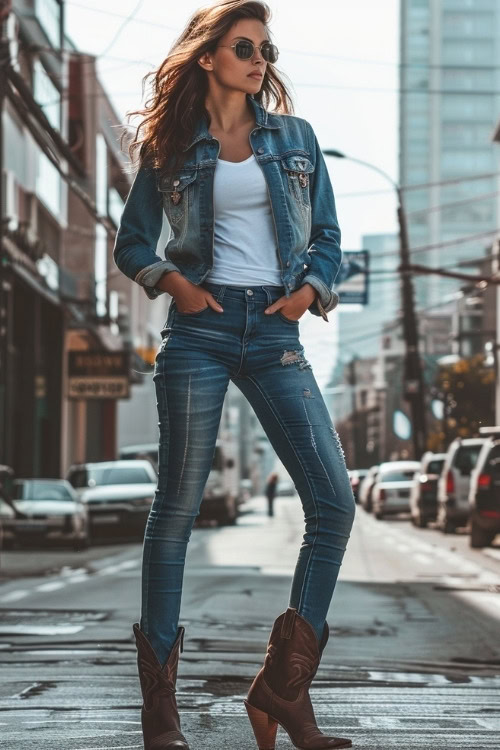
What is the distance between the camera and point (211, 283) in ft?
13.5

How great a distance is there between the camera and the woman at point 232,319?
13.1ft

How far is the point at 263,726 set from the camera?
3.95 meters

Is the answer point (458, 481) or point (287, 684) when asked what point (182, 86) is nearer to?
point (287, 684)

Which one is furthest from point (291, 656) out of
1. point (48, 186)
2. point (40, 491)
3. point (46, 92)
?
point (48, 186)

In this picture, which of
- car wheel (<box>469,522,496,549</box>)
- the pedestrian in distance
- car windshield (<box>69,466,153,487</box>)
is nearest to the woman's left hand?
car wheel (<box>469,522,496,549</box>)

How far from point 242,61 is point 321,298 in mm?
650

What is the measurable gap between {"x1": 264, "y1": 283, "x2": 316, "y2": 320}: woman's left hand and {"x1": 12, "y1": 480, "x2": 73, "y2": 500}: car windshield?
22310 millimetres

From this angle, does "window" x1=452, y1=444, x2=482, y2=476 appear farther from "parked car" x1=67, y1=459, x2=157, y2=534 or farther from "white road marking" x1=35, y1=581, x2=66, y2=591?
"white road marking" x1=35, y1=581, x2=66, y2=591

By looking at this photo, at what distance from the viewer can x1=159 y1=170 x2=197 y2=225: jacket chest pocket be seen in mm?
4152

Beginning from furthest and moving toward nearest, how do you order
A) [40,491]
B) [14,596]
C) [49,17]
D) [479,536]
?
[49,17]
[40,491]
[479,536]
[14,596]

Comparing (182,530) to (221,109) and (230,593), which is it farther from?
(230,593)

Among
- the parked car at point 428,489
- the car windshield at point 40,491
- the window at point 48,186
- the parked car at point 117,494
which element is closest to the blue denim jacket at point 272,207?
the car windshield at point 40,491

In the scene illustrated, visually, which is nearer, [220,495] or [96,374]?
[220,495]

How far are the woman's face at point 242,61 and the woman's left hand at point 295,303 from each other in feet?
1.81
